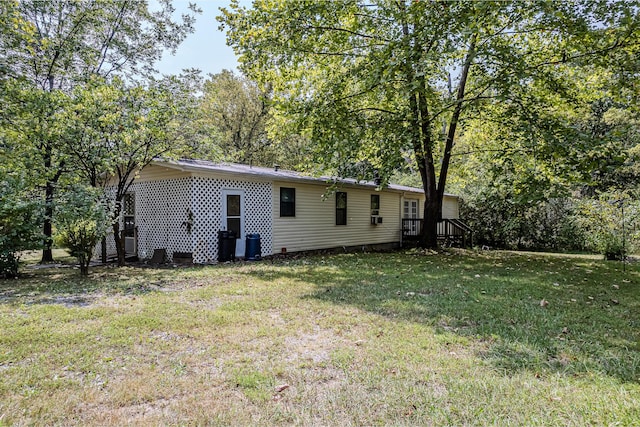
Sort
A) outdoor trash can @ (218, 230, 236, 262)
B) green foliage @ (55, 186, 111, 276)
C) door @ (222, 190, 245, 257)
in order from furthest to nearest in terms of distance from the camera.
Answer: door @ (222, 190, 245, 257) → outdoor trash can @ (218, 230, 236, 262) → green foliage @ (55, 186, 111, 276)

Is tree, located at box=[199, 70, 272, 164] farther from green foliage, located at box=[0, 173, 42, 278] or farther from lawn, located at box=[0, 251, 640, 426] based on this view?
lawn, located at box=[0, 251, 640, 426]

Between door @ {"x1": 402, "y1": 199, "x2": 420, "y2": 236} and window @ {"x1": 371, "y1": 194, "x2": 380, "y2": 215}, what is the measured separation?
238 cm

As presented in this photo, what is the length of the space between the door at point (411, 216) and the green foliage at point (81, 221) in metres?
13.6

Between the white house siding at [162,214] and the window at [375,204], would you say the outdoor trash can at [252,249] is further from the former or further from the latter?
the window at [375,204]

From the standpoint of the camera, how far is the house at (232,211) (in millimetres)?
10219

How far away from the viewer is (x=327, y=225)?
13867 millimetres

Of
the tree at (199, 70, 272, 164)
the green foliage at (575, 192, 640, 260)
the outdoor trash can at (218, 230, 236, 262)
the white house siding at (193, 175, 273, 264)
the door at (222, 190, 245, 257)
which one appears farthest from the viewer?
the tree at (199, 70, 272, 164)

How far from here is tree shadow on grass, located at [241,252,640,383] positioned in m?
3.34

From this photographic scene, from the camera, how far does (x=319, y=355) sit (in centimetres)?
335

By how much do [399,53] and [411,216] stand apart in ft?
37.8

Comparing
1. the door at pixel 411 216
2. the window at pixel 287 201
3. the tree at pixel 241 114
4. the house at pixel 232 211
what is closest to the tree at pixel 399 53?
the window at pixel 287 201

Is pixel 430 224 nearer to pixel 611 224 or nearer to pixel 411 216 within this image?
pixel 411 216

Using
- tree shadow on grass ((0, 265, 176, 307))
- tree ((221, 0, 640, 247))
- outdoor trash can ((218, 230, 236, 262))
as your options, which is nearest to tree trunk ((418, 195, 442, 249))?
tree ((221, 0, 640, 247))

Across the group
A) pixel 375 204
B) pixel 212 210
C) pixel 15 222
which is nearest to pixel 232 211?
pixel 212 210
